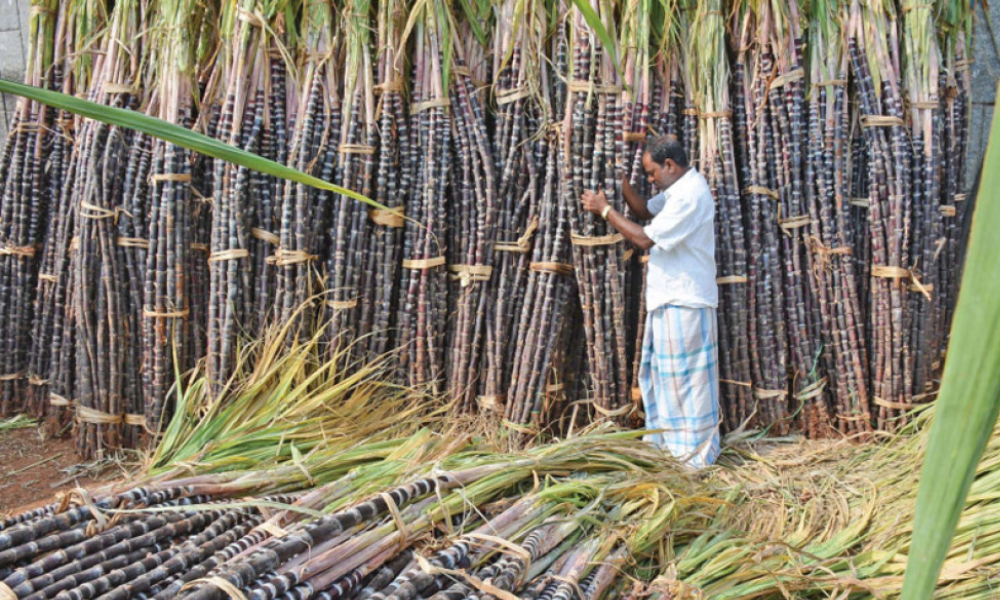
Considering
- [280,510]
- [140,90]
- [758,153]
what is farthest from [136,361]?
[758,153]

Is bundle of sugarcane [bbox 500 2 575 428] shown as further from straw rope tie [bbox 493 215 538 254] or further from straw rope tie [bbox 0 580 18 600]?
straw rope tie [bbox 0 580 18 600]

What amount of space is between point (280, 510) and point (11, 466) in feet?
9.05

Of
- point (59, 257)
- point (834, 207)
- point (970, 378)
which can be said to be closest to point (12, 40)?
point (59, 257)

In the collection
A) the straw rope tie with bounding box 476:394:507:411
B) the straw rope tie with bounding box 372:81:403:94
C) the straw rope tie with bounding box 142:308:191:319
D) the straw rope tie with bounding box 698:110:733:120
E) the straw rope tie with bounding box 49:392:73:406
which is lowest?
the straw rope tie with bounding box 476:394:507:411

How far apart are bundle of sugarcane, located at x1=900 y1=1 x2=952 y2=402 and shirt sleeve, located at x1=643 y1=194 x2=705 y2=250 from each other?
4.13 ft

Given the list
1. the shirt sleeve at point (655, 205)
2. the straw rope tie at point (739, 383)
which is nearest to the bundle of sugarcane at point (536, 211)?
the shirt sleeve at point (655, 205)

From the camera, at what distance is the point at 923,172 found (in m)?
3.76

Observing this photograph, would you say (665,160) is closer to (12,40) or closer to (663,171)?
(663,171)

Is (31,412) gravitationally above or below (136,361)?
below

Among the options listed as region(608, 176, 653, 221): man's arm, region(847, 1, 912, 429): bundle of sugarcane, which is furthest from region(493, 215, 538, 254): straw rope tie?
region(847, 1, 912, 429): bundle of sugarcane

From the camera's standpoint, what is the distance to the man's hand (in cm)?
355

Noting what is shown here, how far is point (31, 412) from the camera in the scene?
4.30 m

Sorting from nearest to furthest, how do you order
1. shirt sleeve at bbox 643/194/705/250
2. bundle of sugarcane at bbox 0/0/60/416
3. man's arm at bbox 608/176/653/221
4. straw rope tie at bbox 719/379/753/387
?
shirt sleeve at bbox 643/194/705/250
man's arm at bbox 608/176/653/221
straw rope tie at bbox 719/379/753/387
bundle of sugarcane at bbox 0/0/60/416

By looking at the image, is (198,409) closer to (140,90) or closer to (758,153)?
(140,90)
